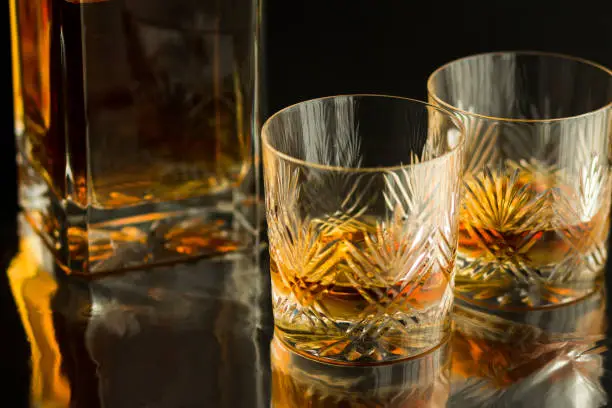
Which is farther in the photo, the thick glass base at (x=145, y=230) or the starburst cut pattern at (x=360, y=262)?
the thick glass base at (x=145, y=230)

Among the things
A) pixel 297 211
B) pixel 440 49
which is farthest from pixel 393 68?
pixel 297 211

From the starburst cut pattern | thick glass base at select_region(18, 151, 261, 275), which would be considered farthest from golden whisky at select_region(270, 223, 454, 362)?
thick glass base at select_region(18, 151, 261, 275)

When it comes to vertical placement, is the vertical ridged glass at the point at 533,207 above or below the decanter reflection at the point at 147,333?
above

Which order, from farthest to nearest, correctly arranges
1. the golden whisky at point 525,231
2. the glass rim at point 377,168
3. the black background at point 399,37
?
the black background at point 399,37 < the golden whisky at point 525,231 < the glass rim at point 377,168

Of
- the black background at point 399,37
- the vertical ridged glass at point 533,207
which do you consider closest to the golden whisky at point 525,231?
the vertical ridged glass at point 533,207

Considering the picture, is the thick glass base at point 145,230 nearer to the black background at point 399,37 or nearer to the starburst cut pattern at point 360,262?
the starburst cut pattern at point 360,262

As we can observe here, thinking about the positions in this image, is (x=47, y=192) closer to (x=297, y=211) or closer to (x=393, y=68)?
(x=297, y=211)

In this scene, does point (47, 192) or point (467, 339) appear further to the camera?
point (47, 192)
